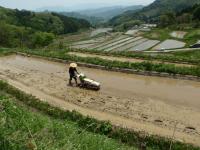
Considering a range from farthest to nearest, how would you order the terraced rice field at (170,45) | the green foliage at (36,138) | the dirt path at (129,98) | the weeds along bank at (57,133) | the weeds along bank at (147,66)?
1. the terraced rice field at (170,45)
2. the weeds along bank at (147,66)
3. the dirt path at (129,98)
4. the weeds along bank at (57,133)
5. the green foliage at (36,138)

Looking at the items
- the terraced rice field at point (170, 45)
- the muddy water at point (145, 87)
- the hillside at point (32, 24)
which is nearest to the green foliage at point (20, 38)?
the hillside at point (32, 24)

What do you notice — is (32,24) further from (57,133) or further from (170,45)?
(57,133)

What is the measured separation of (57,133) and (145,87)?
373 inches

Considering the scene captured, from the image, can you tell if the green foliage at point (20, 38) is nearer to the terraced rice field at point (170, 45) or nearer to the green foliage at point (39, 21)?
the green foliage at point (39, 21)

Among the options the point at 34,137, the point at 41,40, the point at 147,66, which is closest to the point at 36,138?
the point at 34,137

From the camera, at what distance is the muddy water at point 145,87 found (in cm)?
1466

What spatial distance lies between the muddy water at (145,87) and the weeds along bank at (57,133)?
349 centimetres

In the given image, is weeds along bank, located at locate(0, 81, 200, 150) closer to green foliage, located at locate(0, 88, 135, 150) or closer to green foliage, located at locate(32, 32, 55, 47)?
green foliage, located at locate(0, 88, 135, 150)

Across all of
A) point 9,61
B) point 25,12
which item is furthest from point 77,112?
point 25,12

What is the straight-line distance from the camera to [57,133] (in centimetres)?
771

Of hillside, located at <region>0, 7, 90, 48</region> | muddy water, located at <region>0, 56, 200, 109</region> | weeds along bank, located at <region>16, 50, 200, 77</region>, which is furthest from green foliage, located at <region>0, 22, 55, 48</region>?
muddy water, located at <region>0, 56, 200, 109</region>

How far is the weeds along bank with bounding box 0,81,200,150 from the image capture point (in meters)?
6.68

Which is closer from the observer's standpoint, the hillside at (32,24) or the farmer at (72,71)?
the farmer at (72,71)

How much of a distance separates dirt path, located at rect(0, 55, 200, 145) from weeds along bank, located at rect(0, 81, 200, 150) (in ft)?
2.31
